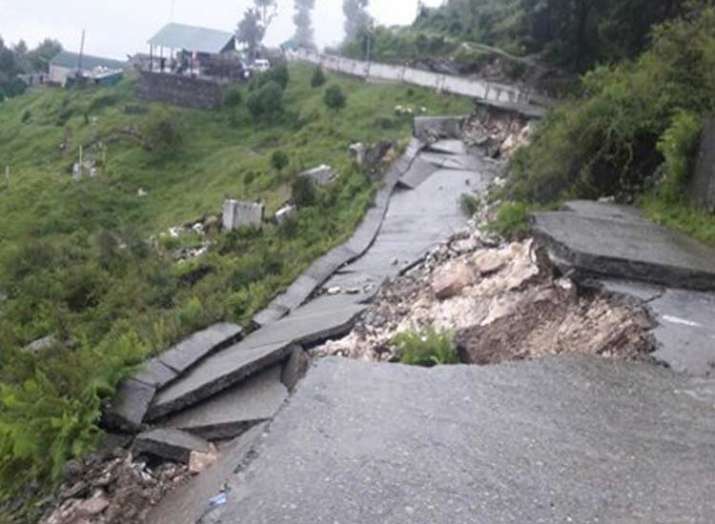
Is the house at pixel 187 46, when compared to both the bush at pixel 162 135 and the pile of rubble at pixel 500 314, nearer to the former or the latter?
the bush at pixel 162 135

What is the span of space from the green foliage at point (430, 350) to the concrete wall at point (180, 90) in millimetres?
30172

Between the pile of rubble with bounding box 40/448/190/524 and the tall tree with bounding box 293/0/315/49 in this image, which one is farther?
the tall tree with bounding box 293/0/315/49

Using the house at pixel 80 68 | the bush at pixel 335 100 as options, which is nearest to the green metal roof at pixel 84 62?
the house at pixel 80 68

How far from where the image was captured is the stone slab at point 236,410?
16.0 feet

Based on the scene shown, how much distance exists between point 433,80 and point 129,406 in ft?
84.3

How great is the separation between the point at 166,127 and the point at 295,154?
Answer: 25.4 feet

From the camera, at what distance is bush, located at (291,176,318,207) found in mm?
13852

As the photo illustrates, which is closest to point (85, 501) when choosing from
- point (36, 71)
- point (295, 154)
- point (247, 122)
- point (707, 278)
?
point (707, 278)

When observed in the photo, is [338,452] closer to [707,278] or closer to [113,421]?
[113,421]

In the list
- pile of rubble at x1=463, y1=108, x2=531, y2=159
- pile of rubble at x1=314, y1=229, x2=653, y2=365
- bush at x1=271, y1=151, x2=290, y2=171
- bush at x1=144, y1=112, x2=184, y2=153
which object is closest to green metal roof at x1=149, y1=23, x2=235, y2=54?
bush at x1=144, y1=112, x2=184, y2=153

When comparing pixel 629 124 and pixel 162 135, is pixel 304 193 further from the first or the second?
pixel 162 135

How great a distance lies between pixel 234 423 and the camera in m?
4.89

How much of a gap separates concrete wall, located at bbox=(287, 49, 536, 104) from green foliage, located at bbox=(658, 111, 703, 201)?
1346 cm

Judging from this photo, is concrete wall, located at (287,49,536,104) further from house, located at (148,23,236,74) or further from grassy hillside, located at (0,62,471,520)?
house, located at (148,23,236,74)
